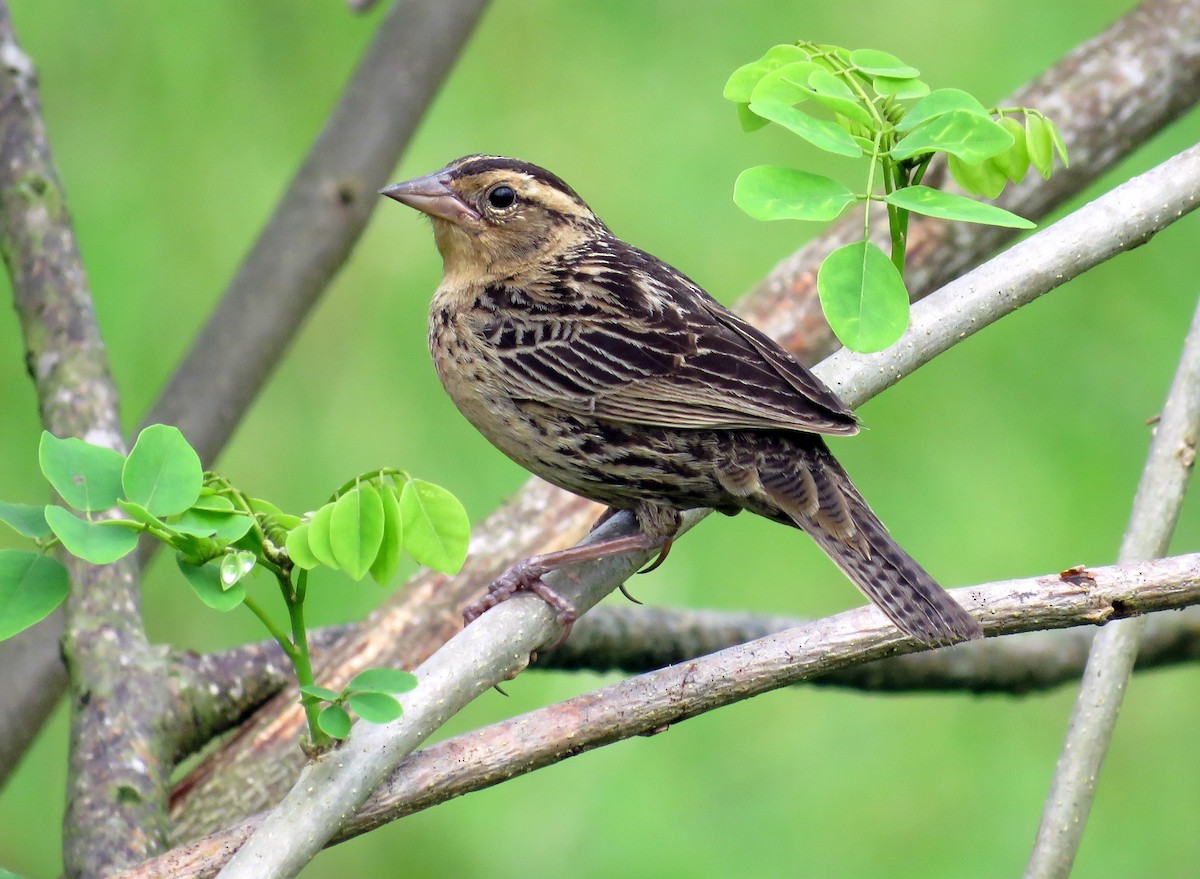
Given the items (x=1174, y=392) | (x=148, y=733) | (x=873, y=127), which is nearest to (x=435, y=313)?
(x=148, y=733)

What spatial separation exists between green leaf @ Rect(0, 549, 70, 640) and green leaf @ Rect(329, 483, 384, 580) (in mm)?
447

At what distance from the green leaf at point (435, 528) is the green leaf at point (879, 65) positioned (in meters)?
1.21

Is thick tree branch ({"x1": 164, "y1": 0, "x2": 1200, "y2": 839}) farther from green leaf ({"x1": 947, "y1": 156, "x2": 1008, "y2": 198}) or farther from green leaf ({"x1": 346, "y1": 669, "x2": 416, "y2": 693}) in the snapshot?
green leaf ({"x1": 346, "y1": 669, "x2": 416, "y2": 693})

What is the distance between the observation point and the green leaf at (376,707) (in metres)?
2.29

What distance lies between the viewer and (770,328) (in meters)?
4.45

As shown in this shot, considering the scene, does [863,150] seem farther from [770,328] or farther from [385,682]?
[770,328]

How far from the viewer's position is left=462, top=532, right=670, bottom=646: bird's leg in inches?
127

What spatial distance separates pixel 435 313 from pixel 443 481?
3.10 meters

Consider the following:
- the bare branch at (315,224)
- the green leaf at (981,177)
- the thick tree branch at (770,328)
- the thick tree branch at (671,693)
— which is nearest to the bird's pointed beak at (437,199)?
the bare branch at (315,224)

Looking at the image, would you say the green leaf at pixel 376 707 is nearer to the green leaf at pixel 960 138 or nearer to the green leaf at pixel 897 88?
the green leaf at pixel 960 138

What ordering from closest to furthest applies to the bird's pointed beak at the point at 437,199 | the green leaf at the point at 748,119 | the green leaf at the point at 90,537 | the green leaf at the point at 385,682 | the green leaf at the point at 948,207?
the green leaf at the point at 90,537 < the green leaf at the point at 385,682 < the green leaf at the point at 948,207 < the green leaf at the point at 748,119 < the bird's pointed beak at the point at 437,199

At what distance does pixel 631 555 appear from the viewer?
350 centimetres

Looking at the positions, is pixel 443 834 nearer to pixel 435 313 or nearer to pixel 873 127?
pixel 435 313

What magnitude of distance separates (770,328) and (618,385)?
0.93 meters
